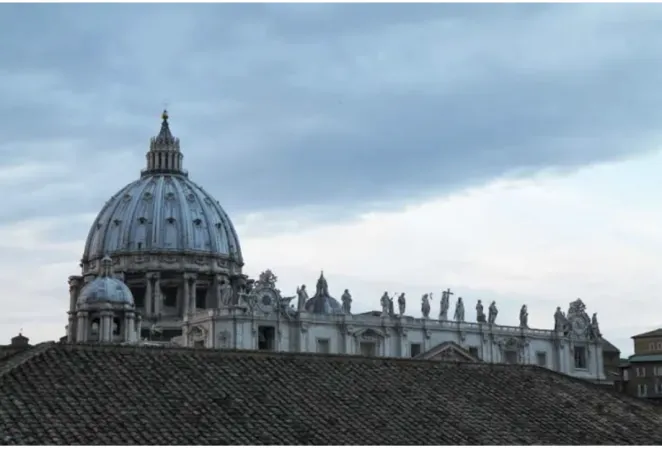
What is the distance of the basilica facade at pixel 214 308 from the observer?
98562 millimetres

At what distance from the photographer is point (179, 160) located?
147 meters

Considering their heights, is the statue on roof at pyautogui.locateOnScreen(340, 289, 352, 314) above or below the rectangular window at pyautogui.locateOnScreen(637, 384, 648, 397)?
above

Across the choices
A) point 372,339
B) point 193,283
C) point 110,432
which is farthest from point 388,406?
point 193,283

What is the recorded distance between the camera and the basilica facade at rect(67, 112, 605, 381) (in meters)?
98.6

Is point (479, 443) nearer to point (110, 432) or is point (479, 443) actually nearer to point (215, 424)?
point (215, 424)

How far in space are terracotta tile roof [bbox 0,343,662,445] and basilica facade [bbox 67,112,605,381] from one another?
6185 cm

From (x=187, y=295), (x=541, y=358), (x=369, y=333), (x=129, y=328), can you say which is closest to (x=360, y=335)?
(x=369, y=333)

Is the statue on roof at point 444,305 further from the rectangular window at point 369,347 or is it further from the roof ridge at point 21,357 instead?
the roof ridge at point 21,357

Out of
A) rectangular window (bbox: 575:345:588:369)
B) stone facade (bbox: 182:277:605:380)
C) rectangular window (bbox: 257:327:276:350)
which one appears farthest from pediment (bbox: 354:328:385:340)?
rectangular window (bbox: 575:345:588:369)

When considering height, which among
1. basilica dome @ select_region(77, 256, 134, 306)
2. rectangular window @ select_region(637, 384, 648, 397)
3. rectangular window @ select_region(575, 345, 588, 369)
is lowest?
rectangular window @ select_region(637, 384, 648, 397)

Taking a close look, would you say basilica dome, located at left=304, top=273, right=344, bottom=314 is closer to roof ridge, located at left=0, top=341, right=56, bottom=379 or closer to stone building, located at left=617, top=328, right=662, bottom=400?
stone building, located at left=617, top=328, right=662, bottom=400

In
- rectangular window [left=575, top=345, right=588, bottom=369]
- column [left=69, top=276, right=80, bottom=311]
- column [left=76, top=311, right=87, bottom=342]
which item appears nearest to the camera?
column [left=76, top=311, right=87, bottom=342]

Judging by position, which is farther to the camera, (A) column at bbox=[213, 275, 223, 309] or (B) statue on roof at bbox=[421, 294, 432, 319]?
(A) column at bbox=[213, 275, 223, 309]

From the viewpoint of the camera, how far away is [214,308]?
105062 mm
